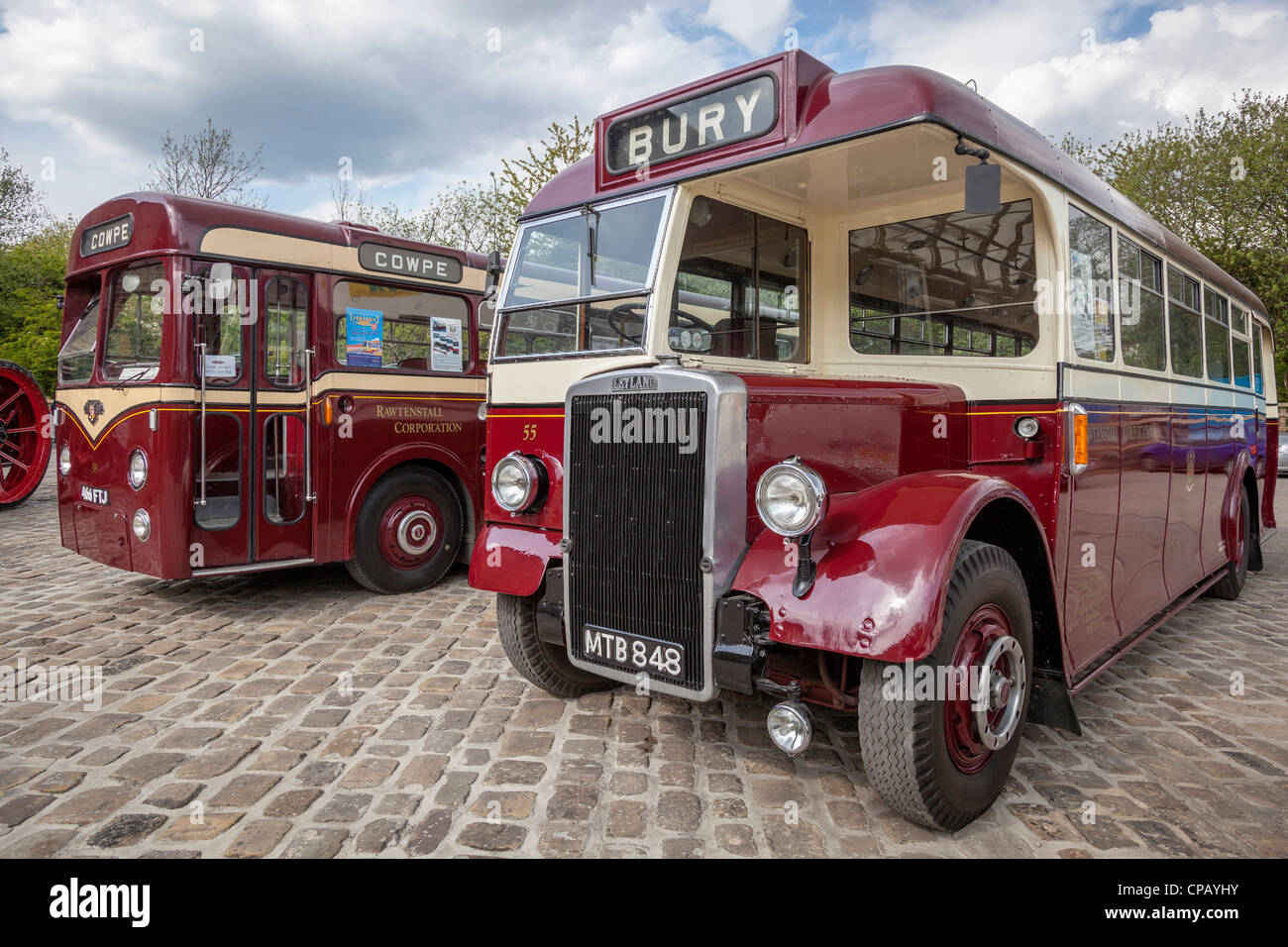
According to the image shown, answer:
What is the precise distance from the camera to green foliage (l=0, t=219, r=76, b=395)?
53.6 feet

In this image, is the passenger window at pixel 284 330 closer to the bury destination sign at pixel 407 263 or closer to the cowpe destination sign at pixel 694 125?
the bury destination sign at pixel 407 263

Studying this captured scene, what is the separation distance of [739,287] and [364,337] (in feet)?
12.5

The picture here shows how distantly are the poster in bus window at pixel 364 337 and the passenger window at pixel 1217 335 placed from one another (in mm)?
6109

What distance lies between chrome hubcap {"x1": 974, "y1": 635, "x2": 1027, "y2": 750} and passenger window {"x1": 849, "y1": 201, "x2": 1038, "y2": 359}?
138 cm

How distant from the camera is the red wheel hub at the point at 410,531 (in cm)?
655

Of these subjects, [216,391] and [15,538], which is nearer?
[216,391]

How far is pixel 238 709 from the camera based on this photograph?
13.2 feet

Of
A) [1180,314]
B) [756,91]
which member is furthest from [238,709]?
[1180,314]

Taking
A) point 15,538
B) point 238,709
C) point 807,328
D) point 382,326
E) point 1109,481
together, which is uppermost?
point 382,326

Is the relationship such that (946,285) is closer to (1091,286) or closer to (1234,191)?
(1091,286)

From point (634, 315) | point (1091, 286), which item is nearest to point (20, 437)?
point (634, 315)

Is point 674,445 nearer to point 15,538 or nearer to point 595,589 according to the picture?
point 595,589

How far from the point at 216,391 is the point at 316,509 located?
1081mm

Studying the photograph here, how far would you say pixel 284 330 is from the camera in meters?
6.05
